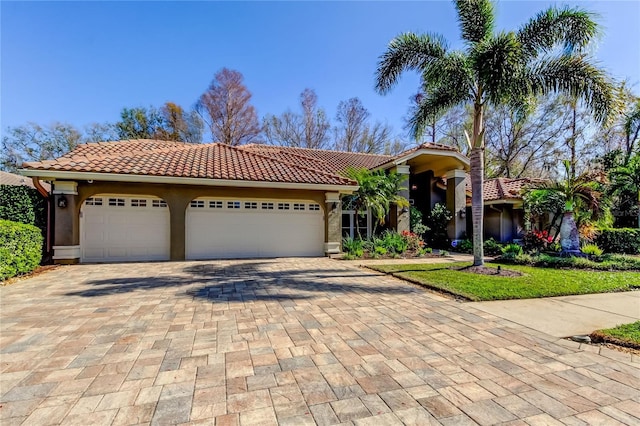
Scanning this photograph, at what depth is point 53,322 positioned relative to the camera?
454 centimetres

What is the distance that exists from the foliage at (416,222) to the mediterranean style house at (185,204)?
117 inches

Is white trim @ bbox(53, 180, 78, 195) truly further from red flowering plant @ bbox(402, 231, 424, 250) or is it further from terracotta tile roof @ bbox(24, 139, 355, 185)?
red flowering plant @ bbox(402, 231, 424, 250)

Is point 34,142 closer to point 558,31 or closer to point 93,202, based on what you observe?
point 93,202

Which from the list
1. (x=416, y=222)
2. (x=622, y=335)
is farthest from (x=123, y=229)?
(x=622, y=335)

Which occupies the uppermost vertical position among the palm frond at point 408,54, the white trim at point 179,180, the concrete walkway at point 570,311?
the palm frond at point 408,54

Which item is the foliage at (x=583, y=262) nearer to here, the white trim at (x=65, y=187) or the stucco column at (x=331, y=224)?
the stucco column at (x=331, y=224)

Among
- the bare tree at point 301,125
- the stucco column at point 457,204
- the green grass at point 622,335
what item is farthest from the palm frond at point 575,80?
the bare tree at point 301,125

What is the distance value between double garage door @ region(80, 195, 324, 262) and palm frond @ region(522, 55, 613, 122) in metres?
8.52

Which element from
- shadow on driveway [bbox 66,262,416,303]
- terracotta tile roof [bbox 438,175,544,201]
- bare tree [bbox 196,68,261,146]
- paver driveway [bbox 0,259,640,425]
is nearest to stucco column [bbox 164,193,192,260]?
shadow on driveway [bbox 66,262,416,303]

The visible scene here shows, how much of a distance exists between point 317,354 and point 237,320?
1698 mm

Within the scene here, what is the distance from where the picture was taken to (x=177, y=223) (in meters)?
11.0

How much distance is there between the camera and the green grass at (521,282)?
20.7ft

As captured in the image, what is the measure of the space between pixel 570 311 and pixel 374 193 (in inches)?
335

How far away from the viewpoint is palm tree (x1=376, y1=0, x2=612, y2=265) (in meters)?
8.01
